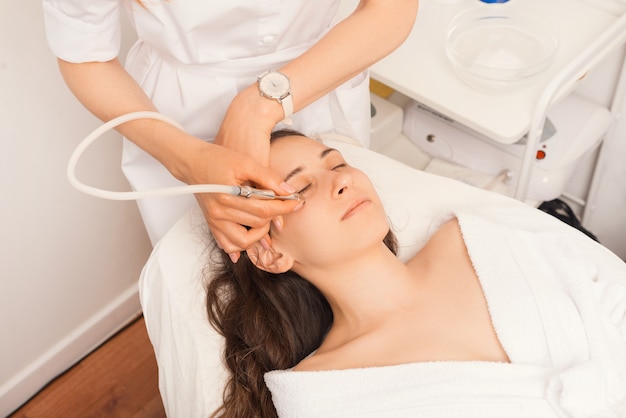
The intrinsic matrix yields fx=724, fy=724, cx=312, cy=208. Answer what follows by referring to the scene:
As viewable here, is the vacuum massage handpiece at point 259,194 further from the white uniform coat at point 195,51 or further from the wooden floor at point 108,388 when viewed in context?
the wooden floor at point 108,388

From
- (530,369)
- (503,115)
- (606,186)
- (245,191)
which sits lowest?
(606,186)

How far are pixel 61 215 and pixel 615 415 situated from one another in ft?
4.75

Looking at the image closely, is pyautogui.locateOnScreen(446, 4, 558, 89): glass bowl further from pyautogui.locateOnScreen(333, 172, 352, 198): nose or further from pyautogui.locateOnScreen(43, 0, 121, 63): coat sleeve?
pyautogui.locateOnScreen(43, 0, 121, 63): coat sleeve

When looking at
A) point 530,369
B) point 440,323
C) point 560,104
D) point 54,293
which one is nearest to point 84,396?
point 54,293

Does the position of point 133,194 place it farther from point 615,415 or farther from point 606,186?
point 606,186

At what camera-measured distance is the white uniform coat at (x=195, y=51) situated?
1.22 meters

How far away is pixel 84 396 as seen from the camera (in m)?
2.15

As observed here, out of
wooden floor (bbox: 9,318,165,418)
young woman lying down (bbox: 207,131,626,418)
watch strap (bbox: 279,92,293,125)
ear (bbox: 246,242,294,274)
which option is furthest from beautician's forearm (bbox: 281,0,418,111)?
wooden floor (bbox: 9,318,165,418)

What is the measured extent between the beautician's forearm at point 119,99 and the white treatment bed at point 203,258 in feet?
0.99

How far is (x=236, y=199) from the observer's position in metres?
1.06

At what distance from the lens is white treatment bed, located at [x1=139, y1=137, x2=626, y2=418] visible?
1.39 metres

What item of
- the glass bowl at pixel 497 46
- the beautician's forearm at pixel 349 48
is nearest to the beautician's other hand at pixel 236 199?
the beautician's forearm at pixel 349 48

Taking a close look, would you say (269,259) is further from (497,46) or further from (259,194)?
(497,46)

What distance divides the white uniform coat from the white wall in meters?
0.34
